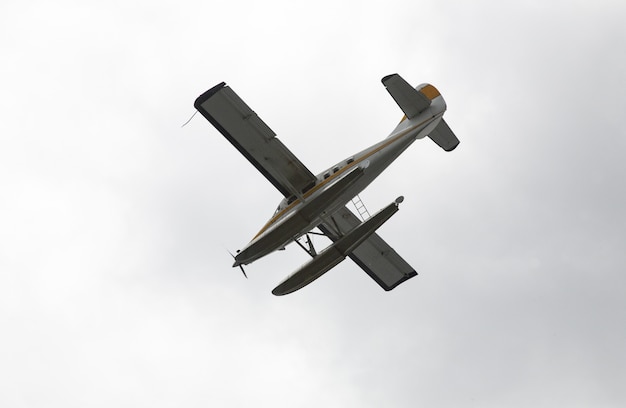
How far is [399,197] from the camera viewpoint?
97.6ft

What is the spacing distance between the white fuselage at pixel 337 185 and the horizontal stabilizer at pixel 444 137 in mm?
1496

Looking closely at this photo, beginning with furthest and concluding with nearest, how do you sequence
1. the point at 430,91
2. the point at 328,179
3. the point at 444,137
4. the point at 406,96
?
the point at 444,137, the point at 430,91, the point at 328,179, the point at 406,96

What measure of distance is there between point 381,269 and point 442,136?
6.81 m

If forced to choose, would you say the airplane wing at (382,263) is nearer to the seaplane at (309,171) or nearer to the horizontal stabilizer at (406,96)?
the seaplane at (309,171)

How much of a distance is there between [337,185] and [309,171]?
69.0 inches

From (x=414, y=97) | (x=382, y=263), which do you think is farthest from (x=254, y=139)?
(x=382, y=263)

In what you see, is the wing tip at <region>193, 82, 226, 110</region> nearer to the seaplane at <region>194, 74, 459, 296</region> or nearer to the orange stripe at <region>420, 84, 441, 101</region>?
the seaplane at <region>194, 74, 459, 296</region>

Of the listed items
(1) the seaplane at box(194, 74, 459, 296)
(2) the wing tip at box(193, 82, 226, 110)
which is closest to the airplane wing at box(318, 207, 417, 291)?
(1) the seaplane at box(194, 74, 459, 296)

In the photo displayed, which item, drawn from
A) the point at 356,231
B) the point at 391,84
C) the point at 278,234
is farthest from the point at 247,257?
the point at 391,84

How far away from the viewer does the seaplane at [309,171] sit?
29562mm

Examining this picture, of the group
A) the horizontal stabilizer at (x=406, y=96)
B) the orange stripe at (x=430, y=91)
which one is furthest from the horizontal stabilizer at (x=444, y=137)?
the horizontal stabilizer at (x=406, y=96)

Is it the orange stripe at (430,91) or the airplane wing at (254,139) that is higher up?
the airplane wing at (254,139)

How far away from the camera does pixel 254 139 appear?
30.2 meters

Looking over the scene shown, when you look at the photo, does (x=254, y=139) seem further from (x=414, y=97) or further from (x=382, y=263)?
(x=382, y=263)
